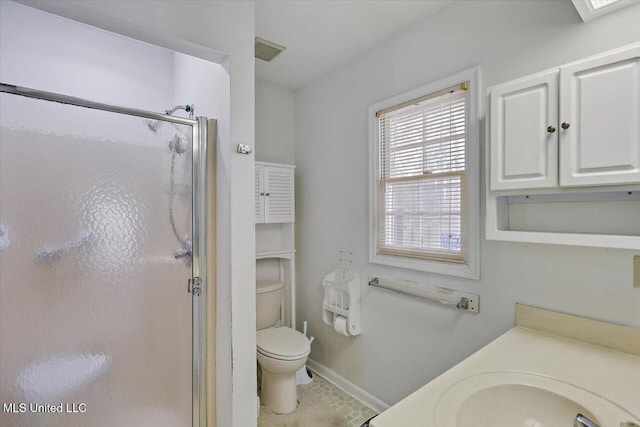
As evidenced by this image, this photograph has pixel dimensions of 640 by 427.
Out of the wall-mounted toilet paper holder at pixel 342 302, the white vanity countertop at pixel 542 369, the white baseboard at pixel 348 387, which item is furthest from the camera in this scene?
the wall-mounted toilet paper holder at pixel 342 302

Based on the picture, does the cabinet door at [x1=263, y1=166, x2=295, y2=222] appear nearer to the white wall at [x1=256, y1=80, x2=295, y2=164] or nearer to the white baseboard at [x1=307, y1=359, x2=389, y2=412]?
the white wall at [x1=256, y1=80, x2=295, y2=164]

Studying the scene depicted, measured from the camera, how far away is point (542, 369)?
104cm

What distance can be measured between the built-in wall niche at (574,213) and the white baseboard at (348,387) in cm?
147

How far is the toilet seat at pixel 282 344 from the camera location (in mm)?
2020

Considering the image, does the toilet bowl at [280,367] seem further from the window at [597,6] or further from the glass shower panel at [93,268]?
the window at [597,6]

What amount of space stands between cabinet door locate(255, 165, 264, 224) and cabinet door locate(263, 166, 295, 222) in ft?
0.10

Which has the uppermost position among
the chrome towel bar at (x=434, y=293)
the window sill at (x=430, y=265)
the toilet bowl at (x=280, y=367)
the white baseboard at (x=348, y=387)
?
the window sill at (x=430, y=265)

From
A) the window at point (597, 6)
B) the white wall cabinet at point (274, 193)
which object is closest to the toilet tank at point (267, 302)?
the white wall cabinet at point (274, 193)

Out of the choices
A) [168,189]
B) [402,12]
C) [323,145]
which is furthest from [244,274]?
[402,12]

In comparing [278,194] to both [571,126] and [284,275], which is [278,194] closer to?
[284,275]

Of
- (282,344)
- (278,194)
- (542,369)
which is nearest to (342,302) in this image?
(282,344)

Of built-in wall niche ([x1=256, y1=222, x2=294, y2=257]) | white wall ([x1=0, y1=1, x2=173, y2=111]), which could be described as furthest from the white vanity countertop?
white wall ([x1=0, y1=1, x2=173, y2=111])

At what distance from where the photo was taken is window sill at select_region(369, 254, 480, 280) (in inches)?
63.3

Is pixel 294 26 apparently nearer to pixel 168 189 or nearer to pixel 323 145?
pixel 323 145
